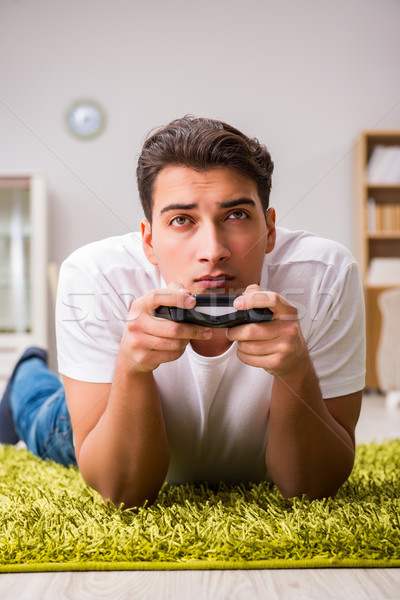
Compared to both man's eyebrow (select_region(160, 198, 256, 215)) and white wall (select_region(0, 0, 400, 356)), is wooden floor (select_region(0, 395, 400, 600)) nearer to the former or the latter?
man's eyebrow (select_region(160, 198, 256, 215))

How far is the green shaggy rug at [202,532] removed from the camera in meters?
0.72

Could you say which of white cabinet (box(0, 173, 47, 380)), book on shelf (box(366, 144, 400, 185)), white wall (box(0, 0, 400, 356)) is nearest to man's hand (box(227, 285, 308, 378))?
white wall (box(0, 0, 400, 356))

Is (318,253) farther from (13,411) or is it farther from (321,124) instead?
(321,124)

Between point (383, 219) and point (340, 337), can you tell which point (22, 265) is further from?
point (340, 337)

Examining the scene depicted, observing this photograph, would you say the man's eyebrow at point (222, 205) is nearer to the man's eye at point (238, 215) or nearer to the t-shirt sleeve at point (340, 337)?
the man's eye at point (238, 215)

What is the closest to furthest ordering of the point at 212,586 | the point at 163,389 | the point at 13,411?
1. the point at 212,586
2. the point at 163,389
3. the point at 13,411

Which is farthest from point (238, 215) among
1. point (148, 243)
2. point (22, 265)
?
point (22, 265)

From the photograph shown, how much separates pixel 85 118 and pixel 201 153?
2.50 metres

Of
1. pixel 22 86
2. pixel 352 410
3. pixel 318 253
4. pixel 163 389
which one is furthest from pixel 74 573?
pixel 22 86

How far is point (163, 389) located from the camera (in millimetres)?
961

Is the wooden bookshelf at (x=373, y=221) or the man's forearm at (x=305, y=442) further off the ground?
the wooden bookshelf at (x=373, y=221)

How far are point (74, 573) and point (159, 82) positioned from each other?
8.91ft

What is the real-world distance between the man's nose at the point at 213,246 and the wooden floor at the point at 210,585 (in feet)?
1.26

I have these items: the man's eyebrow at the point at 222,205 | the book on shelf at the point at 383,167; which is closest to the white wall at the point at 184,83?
the book on shelf at the point at 383,167
